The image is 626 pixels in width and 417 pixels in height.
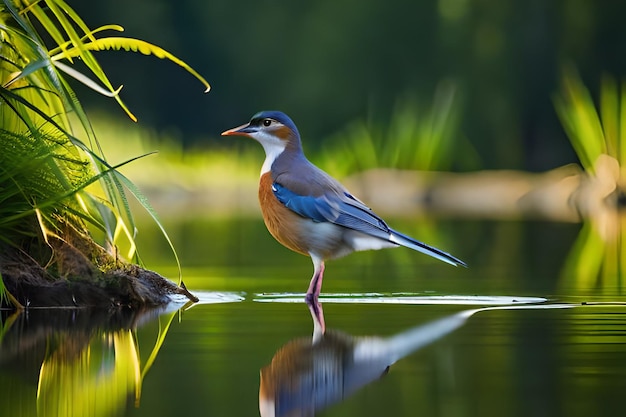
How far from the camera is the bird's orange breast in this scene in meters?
5.42

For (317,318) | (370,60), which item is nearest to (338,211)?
(317,318)

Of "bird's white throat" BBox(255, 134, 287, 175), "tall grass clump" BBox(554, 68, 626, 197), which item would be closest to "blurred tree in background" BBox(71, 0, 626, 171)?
"tall grass clump" BBox(554, 68, 626, 197)

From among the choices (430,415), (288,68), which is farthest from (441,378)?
(288,68)

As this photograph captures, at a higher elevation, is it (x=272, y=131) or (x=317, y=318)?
(x=272, y=131)

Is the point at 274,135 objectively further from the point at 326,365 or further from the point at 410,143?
the point at 410,143

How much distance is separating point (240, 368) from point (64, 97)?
175cm

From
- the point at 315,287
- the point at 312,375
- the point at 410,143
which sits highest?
the point at 410,143

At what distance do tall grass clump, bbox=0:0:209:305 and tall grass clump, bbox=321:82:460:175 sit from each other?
11.4m

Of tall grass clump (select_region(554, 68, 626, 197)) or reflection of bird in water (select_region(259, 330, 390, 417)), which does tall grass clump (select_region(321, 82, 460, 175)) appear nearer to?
tall grass clump (select_region(554, 68, 626, 197))

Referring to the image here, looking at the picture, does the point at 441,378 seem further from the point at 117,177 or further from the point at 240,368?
the point at 117,177

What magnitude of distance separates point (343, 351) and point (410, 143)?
42.8 feet

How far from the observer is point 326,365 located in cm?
325

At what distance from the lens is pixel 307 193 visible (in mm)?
5418

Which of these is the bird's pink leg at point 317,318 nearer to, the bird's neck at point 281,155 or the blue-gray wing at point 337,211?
the blue-gray wing at point 337,211
